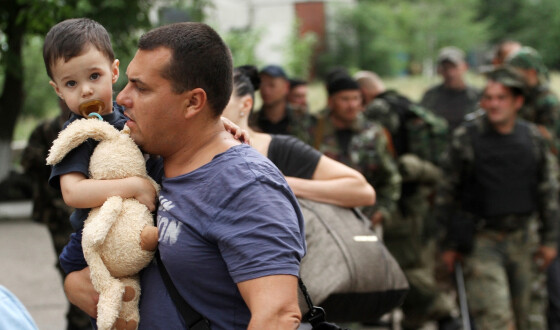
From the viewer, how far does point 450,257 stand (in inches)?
240

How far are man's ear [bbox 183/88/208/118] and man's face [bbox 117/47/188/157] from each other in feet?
0.05

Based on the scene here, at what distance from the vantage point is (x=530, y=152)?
234 inches

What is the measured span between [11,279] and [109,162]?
7398 millimetres

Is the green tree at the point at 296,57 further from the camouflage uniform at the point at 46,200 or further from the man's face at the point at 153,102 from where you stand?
the man's face at the point at 153,102

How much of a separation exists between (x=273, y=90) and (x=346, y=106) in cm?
101

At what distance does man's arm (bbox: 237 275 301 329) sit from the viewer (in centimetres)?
201

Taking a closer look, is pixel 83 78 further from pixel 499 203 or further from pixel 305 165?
pixel 499 203

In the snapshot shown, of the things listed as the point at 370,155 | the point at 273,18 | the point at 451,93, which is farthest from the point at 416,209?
the point at 273,18

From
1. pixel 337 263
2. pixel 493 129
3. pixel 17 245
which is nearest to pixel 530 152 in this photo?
pixel 493 129

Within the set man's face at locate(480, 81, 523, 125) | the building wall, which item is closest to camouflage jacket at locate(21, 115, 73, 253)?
man's face at locate(480, 81, 523, 125)

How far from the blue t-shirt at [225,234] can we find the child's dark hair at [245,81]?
151cm

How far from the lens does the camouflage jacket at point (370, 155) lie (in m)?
6.12

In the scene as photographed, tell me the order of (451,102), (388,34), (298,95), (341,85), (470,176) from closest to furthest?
(470,176), (341,85), (298,95), (451,102), (388,34)

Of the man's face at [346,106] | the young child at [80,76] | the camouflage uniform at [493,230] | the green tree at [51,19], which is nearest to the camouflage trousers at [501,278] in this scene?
the camouflage uniform at [493,230]
